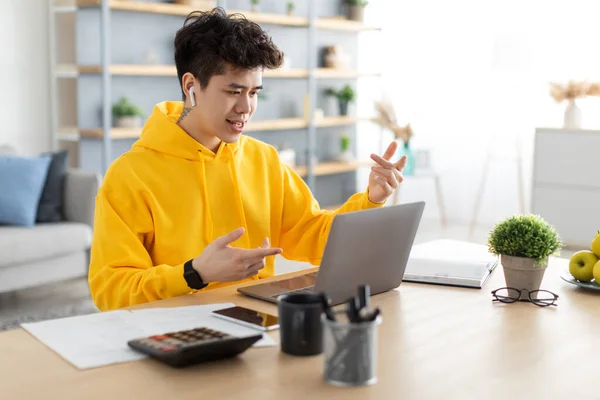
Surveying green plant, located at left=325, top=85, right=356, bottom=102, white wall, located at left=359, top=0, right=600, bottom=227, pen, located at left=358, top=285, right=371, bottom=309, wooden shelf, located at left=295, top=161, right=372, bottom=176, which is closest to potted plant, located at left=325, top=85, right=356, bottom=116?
green plant, located at left=325, top=85, right=356, bottom=102

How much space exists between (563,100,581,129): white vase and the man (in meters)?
4.00

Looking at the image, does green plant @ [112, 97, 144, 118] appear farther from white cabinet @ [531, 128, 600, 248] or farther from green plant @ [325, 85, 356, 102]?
white cabinet @ [531, 128, 600, 248]

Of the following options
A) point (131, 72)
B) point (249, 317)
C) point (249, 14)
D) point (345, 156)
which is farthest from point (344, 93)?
point (249, 317)

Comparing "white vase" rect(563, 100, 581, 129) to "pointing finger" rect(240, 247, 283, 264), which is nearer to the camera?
"pointing finger" rect(240, 247, 283, 264)

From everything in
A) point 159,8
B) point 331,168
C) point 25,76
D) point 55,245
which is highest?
point 159,8

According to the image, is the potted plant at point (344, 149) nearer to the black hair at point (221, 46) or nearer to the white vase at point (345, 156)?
the white vase at point (345, 156)

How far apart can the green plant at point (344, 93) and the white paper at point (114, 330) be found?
5.16 metres

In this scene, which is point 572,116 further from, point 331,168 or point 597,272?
point 597,272

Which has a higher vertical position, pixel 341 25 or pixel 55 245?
pixel 341 25

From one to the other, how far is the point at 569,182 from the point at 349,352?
4.85m

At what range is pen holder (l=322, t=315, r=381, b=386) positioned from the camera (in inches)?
45.0

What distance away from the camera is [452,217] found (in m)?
6.90

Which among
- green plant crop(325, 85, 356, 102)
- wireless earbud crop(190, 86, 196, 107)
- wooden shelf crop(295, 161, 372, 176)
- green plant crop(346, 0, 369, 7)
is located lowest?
wooden shelf crop(295, 161, 372, 176)

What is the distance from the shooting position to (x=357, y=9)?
265 inches
